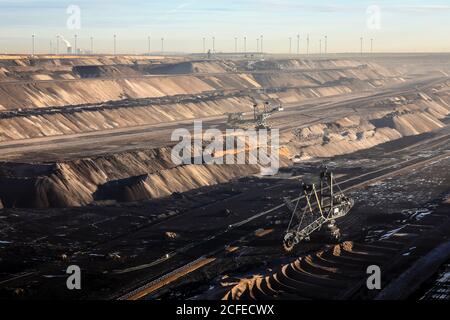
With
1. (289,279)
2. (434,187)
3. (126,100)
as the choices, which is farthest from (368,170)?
(126,100)

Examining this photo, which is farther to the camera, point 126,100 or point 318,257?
point 126,100

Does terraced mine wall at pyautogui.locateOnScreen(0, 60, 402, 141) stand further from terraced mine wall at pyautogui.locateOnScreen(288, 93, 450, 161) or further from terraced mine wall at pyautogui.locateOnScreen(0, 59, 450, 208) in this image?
terraced mine wall at pyautogui.locateOnScreen(288, 93, 450, 161)

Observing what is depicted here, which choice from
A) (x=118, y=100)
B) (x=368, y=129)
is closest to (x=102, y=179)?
(x=368, y=129)

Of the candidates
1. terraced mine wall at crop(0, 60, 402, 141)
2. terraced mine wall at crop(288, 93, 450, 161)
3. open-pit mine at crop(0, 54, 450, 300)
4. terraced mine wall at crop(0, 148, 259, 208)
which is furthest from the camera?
terraced mine wall at crop(0, 60, 402, 141)

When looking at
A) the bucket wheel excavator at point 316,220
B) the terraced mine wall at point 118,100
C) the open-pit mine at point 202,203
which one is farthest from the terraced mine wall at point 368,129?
the bucket wheel excavator at point 316,220

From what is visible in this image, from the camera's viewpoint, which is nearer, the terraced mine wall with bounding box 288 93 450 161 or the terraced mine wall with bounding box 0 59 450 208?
the terraced mine wall with bounding box 0 59 450 208

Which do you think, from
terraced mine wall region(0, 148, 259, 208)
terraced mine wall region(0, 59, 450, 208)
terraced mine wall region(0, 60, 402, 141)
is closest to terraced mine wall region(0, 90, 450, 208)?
terraced mine wall region(0, 148, 259, 208)

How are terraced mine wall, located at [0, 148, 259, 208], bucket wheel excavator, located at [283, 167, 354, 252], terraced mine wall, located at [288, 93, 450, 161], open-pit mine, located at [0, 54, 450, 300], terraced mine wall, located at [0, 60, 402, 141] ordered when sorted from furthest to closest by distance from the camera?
1. terraced mine wall, located at [0, 60, 402, 141]
2. terraced mine wall, located at [288, 93, 450, 161]
3. terraced mine wall, located at [0, 148, 259, 208]
4. bucket wheel excavator, located at [283, 167, 354, 252]
5. open-pit mine, located at [0, 54, 450, 300]

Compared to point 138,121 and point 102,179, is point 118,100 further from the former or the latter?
point 102,179
